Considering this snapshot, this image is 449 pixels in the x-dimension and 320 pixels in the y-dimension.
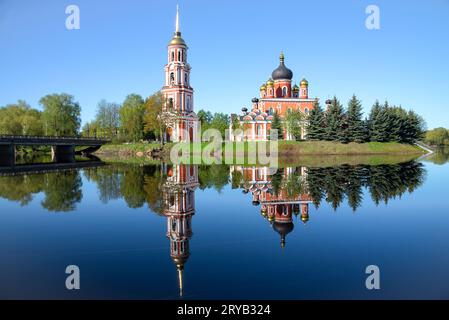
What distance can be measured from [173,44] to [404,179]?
52793 millimetres

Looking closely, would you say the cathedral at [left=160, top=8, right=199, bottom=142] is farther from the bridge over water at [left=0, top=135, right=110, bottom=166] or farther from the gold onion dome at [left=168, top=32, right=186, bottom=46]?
the bridge over water at [left=0, top=135, right=110, bottom=166]

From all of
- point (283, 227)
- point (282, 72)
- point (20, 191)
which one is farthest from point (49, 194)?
point (282, 72)

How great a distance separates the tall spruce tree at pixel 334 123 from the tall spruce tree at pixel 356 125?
1.46 m

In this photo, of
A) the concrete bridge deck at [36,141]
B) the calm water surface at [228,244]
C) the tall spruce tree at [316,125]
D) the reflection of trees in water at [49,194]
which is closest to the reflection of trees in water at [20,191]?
the reflection of trees in water at [49,194]

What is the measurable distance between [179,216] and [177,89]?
55.3 meters

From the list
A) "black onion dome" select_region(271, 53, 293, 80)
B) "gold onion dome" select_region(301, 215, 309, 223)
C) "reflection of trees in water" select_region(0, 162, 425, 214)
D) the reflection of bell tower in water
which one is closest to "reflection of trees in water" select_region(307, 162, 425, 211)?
"reflection of trees in water" select_region(0, 162, 425, 214)

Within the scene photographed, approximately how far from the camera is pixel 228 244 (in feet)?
31.8

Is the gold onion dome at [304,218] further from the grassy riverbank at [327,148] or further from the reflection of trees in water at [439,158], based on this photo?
the grassy riverbank at [327,148]

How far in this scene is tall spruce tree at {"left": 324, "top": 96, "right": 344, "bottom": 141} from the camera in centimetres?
5972

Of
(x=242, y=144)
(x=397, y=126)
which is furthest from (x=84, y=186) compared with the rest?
(x=397, y=126)

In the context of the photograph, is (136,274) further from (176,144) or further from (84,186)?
(176,144)

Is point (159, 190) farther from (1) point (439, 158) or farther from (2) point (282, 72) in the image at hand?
(2) point (282, 72)

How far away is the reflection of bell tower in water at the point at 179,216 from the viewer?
340 inches

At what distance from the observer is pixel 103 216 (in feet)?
44.4
